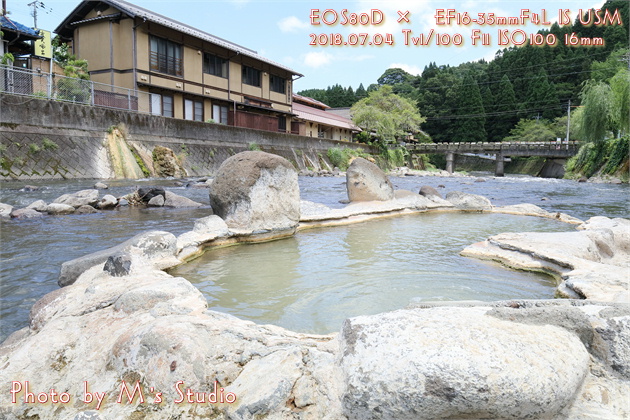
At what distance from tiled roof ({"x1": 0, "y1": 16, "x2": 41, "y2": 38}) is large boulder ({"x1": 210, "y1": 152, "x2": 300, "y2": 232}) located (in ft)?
59.0

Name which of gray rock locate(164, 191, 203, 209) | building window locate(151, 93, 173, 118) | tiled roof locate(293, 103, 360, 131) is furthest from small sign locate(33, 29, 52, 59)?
tiled roof locate(293, 103, 360, 131)

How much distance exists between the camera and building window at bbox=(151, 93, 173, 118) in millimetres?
22323

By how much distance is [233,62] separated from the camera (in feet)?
89.6

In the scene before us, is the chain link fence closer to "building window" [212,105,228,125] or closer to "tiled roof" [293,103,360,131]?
"building window" [212,105,228,125]

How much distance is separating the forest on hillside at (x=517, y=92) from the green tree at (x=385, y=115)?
8088mm

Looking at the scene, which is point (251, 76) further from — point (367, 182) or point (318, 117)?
point (367, 182)

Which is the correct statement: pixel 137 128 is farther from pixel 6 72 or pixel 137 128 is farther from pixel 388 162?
pixel 388 162

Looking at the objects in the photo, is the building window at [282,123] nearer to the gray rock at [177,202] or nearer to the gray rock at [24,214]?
the gray rock at [177,202]

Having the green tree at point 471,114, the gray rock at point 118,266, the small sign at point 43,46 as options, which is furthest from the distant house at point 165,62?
the green tree at point 471,114

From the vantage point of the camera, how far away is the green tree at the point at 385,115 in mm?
40875

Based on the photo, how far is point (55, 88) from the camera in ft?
49.4

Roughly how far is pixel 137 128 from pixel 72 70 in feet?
16.7

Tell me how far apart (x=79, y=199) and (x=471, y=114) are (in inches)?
2183

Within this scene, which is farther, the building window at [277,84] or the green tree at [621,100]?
the building window at [277,84]
